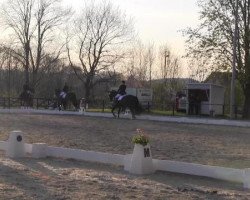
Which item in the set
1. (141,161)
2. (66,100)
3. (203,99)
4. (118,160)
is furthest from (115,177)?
(203,99)

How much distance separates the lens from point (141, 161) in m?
11.8

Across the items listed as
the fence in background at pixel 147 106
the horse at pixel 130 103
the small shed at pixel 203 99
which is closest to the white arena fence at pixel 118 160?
the horse at pixel 130 103

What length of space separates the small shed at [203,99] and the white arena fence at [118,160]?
2725 cm

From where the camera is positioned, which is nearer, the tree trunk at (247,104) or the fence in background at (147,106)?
the tree trunk at (247,104)

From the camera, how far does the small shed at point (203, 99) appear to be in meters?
41.3

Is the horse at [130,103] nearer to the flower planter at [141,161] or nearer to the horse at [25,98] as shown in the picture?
the horse at [25,98]

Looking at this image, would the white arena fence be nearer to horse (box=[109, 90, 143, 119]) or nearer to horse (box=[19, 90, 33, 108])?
horse (box=[109, 90, 143, 119])

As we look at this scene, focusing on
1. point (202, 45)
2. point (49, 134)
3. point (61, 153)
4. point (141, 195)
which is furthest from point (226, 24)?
point (141, 195)

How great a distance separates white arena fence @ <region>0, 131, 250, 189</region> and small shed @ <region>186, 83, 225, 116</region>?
27.2 meters

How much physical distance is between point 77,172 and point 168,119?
20930 mm

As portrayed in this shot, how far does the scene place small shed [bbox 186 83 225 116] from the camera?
41306 mm

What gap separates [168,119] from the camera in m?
32.5

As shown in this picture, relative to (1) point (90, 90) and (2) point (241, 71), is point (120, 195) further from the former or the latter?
(1) point (90, 90)

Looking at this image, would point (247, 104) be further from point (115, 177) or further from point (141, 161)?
point (115, 177)
